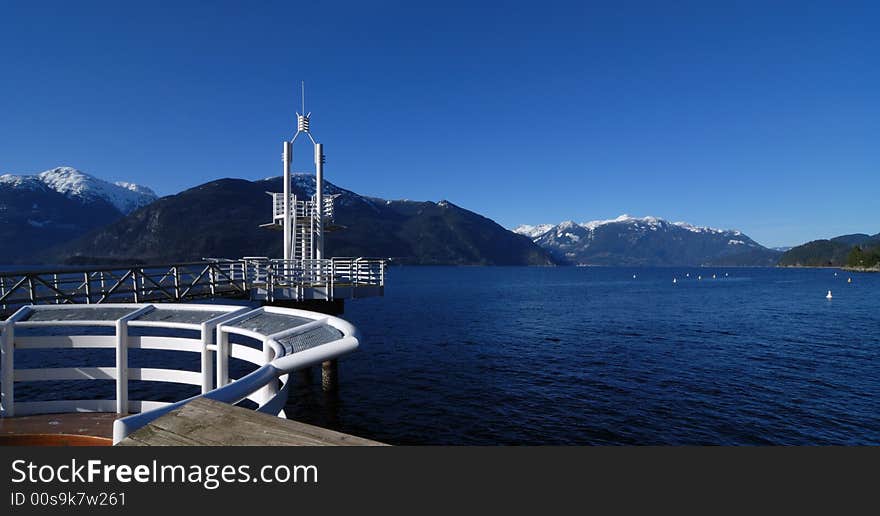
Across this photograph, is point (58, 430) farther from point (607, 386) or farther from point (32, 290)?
point (607, 386)

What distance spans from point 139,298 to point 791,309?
223ft

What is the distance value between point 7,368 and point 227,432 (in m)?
8.07

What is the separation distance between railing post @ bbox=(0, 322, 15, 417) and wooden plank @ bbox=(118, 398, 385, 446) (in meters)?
7.32

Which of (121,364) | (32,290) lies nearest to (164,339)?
(121,364)

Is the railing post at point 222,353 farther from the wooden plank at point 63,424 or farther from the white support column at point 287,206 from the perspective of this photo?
the white support column at point 287,206

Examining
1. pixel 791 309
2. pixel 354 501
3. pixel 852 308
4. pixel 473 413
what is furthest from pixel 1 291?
pixel 852 308

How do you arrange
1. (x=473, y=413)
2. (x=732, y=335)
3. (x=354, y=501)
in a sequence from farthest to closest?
(x=732, y=335) < (x=473, y=413) < (x=354, y=501)

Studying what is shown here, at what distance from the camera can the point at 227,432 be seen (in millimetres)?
2516

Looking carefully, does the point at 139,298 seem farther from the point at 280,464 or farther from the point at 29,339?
the point at 280,464

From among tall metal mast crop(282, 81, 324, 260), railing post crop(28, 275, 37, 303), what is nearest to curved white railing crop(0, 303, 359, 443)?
railing post crop(28, 275, 37, 303)

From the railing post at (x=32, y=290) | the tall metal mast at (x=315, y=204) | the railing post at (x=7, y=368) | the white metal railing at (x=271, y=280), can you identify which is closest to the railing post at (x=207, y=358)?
the railing post at (x=7, y=368)

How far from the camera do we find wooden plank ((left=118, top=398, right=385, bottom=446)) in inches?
94.2

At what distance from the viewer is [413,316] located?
47.6 meters

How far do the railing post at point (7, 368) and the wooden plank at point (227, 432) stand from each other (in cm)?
732
